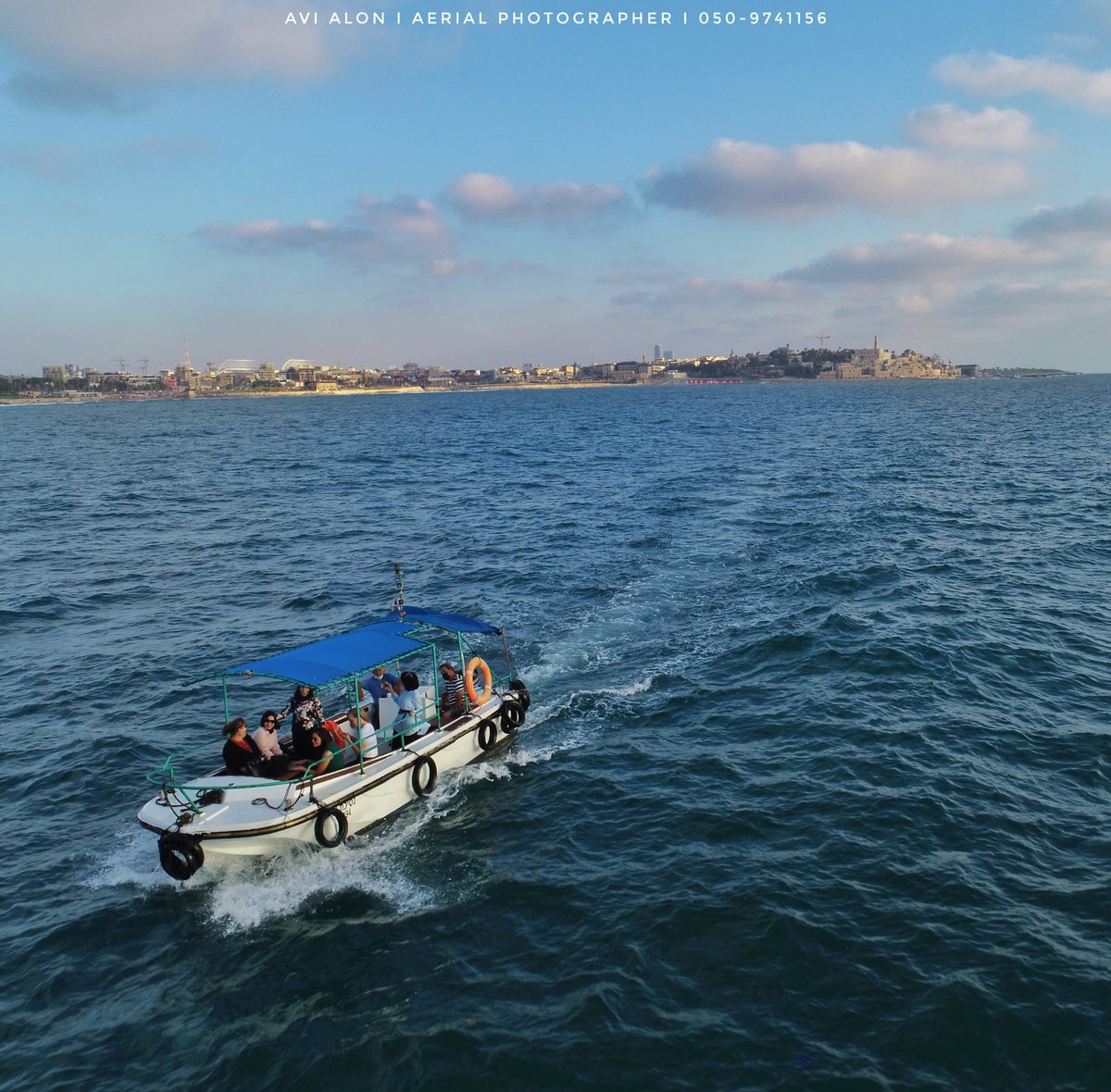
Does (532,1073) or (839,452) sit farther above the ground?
(839,452)

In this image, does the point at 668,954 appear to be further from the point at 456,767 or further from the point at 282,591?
the point at 282,591

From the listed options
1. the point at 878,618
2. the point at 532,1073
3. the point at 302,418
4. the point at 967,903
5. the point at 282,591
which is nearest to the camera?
the point at 532,1073

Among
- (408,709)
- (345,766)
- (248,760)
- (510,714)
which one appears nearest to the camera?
(248,760)

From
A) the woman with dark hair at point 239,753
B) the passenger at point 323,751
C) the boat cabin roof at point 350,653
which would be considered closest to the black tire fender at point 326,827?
the passenger at point 323,751

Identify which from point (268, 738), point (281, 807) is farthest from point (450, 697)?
point (281, 807)

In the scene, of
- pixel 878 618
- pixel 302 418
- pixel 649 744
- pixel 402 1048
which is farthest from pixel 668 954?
pixel 302 418

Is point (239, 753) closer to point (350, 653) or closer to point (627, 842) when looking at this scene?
point (350, 653)
